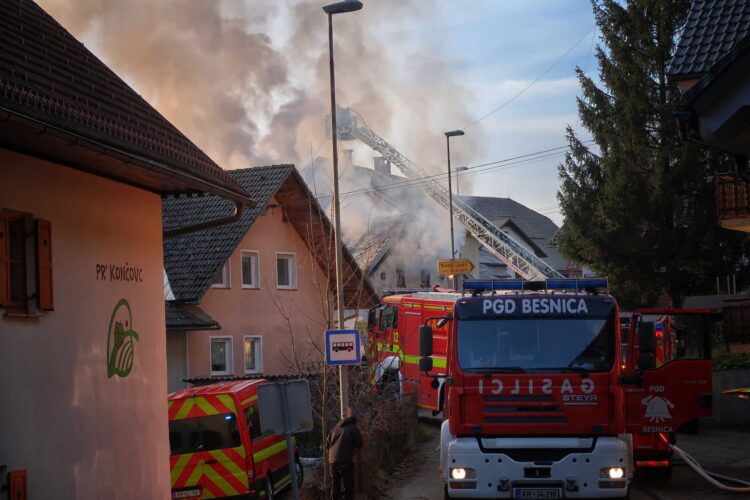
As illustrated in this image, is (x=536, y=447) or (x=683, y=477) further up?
(x=536, y=447)

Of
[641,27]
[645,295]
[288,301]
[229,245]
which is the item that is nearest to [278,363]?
[288,301]

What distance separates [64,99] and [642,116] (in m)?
25.1

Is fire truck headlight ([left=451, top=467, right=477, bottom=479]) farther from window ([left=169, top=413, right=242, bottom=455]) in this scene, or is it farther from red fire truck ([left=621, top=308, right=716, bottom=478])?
window ([left=169, top=413, right=242, bottom=455])

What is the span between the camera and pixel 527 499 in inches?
458

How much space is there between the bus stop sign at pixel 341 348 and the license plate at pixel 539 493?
14.5 ft

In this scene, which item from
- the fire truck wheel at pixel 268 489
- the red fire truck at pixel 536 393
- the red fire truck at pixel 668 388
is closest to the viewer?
the red fire truck at pixel 536 393

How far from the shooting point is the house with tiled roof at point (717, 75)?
26.2ft

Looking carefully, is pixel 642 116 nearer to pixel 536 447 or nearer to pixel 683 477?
pixel 683 477

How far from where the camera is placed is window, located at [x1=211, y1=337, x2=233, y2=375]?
28.2 meters

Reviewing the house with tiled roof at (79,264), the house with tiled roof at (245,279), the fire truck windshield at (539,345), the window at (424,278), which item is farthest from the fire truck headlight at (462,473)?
the window at (424,278)

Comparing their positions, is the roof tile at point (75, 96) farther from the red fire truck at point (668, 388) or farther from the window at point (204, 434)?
the red fire truck at point (668, 388)

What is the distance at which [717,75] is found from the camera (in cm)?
799

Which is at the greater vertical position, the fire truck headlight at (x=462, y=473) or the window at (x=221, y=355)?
the window at (x=221, y=355)

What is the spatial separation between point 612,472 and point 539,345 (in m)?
1.71
